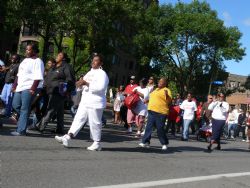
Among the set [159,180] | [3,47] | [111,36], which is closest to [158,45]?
[111,36]

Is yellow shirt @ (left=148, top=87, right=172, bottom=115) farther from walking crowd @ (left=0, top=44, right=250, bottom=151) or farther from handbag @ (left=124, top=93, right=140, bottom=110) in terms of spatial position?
handbag @ (left=124, top=93, right=140, bottom=110)

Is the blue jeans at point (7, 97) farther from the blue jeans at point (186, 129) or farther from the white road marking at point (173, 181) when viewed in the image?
the blue jeans at point (186, 129)

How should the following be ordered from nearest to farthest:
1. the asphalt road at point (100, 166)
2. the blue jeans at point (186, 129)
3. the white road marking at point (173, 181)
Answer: the asphalt road at point (100, 166) < the white road marking at point (173, 181) < the blue jeans at point (186, 129)

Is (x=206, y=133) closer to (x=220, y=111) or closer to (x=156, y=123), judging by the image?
(x=220, y=111)

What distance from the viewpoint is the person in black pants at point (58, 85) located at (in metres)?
10.9

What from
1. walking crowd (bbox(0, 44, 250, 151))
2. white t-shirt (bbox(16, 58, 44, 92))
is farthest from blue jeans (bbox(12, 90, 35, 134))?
white t-shirt (bbox(16, 58, 44, 92))

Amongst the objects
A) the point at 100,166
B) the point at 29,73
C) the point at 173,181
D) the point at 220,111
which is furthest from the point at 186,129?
the point at 173,181

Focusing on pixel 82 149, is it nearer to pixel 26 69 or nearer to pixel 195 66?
pixel 26 69

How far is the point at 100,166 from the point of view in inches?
317

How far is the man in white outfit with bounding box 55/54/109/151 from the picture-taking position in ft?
30.4

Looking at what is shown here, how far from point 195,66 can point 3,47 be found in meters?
26.2

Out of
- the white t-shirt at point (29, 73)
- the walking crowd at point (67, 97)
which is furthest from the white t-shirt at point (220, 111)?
the white t-shirt at point (29, 73)

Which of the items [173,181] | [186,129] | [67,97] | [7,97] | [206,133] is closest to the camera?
[173,181]

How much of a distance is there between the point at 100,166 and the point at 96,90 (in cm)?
170
